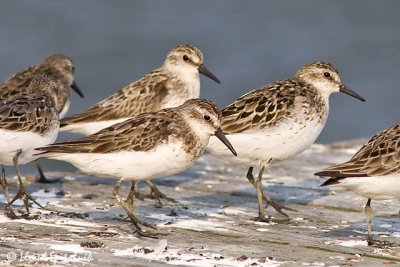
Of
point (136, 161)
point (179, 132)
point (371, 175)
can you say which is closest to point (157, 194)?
point (179, 132)

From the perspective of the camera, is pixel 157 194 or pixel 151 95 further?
pixel 151 95

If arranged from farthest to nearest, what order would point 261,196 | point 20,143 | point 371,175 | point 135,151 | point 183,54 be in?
point 183,54 → point 261,196 → point 20,143 → point 135,151 → point 371,175

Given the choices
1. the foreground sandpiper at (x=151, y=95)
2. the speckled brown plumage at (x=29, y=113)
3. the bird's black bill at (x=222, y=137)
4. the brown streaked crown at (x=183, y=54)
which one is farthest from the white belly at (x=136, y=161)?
the brown streaked crown at (x=183, y=54)

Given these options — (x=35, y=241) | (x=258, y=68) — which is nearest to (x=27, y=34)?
(x=258, y=68)

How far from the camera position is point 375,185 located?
30.2 feet

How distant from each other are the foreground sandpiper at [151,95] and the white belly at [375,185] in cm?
415

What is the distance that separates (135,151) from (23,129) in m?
1.43

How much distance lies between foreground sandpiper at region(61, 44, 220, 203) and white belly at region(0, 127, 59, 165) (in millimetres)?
2002

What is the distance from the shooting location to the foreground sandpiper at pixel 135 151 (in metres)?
9.29

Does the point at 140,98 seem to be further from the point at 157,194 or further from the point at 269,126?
the point at 269,126

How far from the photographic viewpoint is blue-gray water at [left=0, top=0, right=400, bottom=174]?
2441cm

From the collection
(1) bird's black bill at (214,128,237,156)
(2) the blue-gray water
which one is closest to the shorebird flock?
(1) bird's black bill at (214,128,237,156)

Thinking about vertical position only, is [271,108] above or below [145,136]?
above

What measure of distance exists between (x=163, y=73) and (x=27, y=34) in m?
15.2
